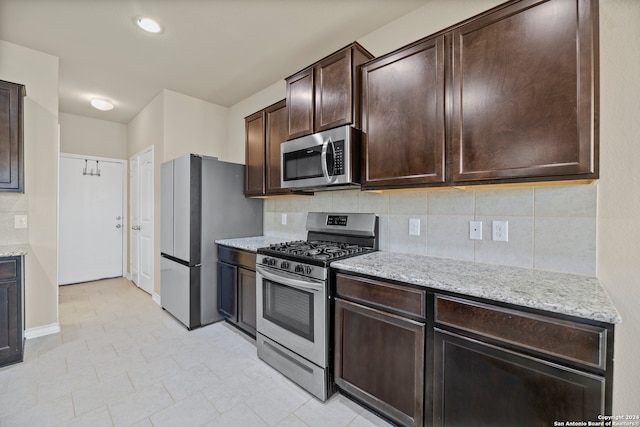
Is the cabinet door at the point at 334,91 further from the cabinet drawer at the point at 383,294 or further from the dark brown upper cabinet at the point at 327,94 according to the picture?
the cabinet drawer at the point at 383,294

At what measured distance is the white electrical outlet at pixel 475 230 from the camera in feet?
5.79

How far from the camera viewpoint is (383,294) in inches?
61.2

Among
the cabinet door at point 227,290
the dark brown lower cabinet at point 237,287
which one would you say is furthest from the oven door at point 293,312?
the cabinet door at point 227,290

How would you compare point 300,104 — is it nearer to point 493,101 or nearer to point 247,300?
point 493,101

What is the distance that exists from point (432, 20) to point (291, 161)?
149 centimetres

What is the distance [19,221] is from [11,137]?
79 centimetres

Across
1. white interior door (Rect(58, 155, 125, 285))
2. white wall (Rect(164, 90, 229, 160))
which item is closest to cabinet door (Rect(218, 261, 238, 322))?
white wall (Rect(164, 90, 229, 160))

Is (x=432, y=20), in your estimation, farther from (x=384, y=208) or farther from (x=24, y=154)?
(x=24, y=154)

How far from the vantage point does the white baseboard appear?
2658 millimetres

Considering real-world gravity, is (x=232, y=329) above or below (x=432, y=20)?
below

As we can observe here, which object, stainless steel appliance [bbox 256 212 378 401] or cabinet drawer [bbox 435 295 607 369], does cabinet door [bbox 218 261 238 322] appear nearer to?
stainless steel appliance [bbox 256 212 378 401]

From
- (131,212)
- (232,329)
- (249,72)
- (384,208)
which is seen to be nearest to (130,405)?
(232,329)

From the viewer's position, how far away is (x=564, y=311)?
1.03 meters

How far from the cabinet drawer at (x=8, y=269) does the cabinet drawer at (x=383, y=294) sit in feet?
8.23
